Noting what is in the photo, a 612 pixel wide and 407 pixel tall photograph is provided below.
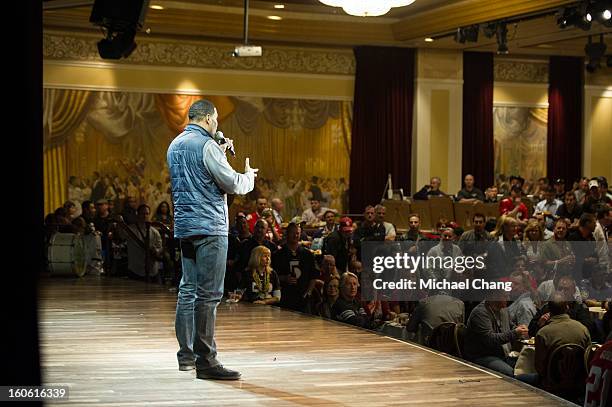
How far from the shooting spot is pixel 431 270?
8.12 meters

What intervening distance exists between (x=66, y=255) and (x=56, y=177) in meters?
4.14

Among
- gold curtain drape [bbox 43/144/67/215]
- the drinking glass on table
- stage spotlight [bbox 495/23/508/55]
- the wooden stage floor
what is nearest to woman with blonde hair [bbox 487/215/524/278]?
the wooden stage floor

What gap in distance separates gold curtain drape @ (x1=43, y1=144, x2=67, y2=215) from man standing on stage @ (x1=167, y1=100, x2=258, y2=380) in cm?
967

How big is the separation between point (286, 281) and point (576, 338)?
3163mm

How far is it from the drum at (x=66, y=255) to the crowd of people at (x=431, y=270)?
0.37m

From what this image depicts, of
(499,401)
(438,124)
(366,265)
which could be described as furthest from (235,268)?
(438,124)

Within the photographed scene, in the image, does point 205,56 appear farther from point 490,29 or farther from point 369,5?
point 369,5

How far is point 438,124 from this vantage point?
15.7 metres

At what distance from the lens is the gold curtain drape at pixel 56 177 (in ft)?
44.9

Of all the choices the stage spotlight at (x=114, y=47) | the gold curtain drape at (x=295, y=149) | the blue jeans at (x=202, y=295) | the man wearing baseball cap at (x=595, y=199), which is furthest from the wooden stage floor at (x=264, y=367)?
the gold curtain drape at (x=295, y=149)

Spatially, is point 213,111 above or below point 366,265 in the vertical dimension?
above

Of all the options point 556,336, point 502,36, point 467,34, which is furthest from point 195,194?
point 467,34

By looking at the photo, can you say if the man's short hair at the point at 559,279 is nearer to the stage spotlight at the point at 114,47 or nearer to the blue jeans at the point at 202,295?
the blue jeans at the point at 202,295

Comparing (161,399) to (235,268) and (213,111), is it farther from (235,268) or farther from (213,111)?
(235,268)
